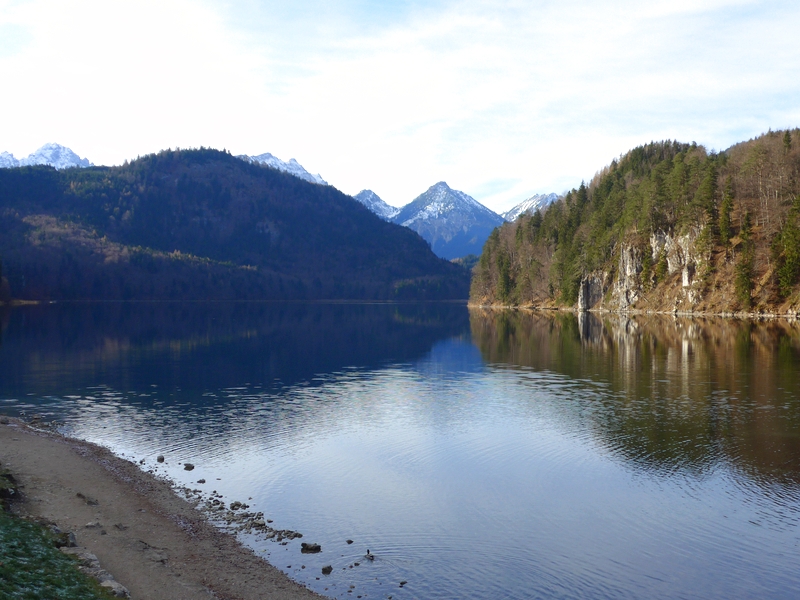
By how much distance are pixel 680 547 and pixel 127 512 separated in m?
18.8

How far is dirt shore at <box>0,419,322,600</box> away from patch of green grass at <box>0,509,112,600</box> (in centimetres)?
121

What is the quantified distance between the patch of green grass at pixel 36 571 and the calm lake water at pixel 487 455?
19.0 feet

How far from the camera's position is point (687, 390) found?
4894 cm

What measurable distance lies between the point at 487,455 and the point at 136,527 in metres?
17.1

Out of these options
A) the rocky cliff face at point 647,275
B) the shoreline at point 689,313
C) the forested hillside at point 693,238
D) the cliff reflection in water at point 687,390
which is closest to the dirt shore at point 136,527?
the cliff reflection in water at point 687,390

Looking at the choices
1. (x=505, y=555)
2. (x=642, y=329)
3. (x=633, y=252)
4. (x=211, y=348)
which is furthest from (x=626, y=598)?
(x=633, y=252)

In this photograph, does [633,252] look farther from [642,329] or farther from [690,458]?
[690,458]

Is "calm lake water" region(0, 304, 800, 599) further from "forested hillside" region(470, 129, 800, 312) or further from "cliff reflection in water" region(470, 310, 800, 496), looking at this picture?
"forested hillside" region(470, 129, 800, 312)

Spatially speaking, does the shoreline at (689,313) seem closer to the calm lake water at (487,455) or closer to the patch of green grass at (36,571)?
the calm lake water at (487,455)

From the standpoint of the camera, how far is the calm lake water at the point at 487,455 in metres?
19.3

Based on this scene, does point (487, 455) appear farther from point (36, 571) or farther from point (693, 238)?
point (693, 238)

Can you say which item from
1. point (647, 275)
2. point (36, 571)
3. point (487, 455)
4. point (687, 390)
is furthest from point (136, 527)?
point (647, 275)

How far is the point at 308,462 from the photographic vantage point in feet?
99.9

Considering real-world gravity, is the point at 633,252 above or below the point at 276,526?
above
